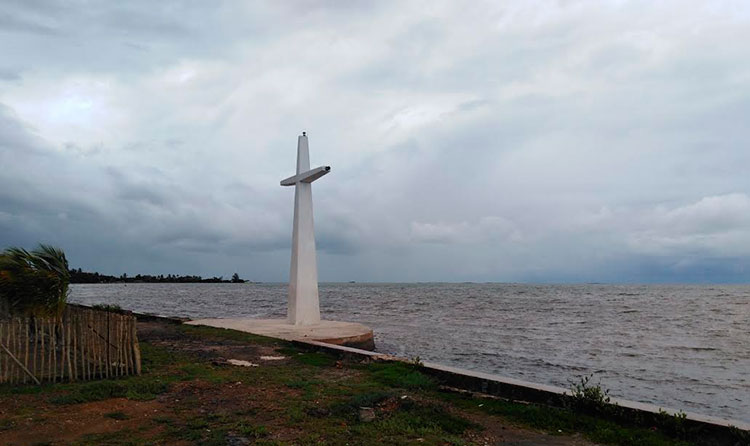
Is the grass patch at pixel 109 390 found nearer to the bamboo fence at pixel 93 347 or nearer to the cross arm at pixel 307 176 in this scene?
the bamboo fence at pixel 93 347

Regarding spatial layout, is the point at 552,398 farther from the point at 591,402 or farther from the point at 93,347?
the point at 93,347

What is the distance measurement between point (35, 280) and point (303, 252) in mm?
7940

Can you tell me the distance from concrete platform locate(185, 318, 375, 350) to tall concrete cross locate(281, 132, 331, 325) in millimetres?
575

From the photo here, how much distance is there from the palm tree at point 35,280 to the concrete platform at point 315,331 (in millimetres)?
5609

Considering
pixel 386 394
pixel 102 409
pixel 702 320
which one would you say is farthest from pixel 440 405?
pixel 702 320

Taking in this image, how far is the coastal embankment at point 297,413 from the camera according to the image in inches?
234

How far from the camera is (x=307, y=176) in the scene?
54.9 ft

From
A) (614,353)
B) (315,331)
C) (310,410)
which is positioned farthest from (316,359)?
(614,353)

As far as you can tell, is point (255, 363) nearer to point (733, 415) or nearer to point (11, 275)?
point (11, 275)

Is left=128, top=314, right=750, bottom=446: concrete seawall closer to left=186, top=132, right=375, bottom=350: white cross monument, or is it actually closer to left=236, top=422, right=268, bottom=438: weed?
left=236, top=422, right=268, bottom=438: weed

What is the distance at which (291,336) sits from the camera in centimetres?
1494

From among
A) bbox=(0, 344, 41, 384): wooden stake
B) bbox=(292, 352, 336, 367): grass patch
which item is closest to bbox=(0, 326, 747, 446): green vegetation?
bbox=(0, 344, 41, 384): wooden stake

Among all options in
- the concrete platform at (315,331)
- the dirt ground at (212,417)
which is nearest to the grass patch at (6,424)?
the dirt ground at (212,417)

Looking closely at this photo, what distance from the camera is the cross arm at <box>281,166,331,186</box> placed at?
16016 mm
